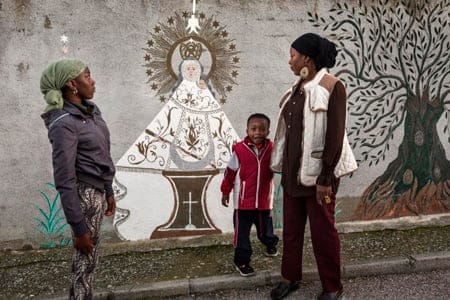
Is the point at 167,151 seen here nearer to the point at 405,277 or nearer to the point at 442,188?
the point at 405,277

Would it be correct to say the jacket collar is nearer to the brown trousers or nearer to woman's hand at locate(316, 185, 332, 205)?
woman's hand at locate(316, 185, 332, 205)

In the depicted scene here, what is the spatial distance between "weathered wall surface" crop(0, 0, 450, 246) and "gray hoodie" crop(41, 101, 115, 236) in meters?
1.53

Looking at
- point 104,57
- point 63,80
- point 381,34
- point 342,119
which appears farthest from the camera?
point 381,34

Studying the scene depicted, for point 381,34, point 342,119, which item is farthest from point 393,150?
point 342,119

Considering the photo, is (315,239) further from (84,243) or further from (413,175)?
(413,175)

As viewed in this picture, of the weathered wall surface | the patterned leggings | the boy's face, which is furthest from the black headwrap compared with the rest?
the patterned leggings

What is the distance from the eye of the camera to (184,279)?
12.0ft

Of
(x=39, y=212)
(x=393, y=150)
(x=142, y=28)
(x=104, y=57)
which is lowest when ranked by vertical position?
(x=39, y=212)

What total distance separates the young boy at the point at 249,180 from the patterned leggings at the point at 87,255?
120cm

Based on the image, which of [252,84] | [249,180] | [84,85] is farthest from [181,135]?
[84,85]

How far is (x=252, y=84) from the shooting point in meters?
4.38

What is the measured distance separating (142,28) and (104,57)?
448 millimetres

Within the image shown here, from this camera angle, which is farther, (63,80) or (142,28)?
(142,28)

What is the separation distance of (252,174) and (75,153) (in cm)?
152
